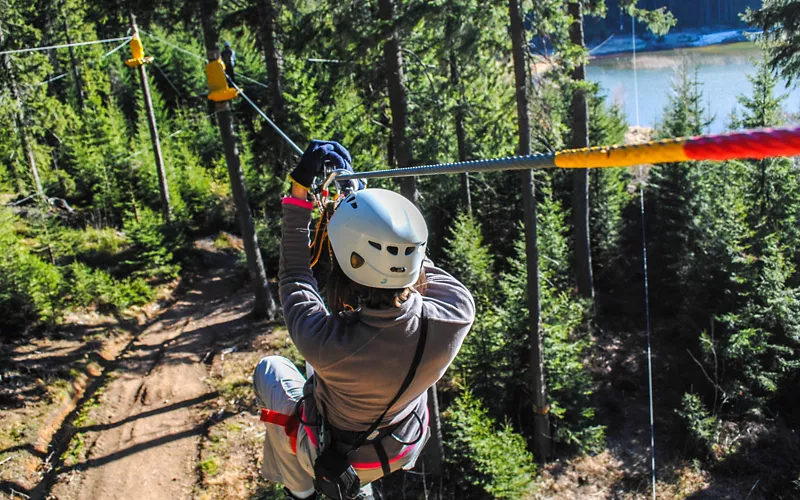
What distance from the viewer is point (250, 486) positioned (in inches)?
332

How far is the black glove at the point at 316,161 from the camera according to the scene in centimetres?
251

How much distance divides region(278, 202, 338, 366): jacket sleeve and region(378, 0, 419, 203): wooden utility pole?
264 inches

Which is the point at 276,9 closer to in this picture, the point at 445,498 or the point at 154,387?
the point at 154,387

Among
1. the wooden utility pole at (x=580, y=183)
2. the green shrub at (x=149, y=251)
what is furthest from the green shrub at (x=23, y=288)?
the wooden utility pole at (x=580, y=183)

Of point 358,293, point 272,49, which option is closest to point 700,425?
point 272,49

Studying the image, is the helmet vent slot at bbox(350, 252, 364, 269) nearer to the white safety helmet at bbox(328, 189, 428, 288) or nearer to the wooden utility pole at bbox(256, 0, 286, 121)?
the white safety helmet at bbox(328, 189, 428, 288)

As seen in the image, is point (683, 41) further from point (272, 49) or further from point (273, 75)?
point (272, 49)

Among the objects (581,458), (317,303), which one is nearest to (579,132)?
(581,458)

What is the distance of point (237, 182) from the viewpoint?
1285cm

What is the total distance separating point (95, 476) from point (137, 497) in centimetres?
86

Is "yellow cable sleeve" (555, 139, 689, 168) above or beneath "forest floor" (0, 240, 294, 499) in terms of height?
above

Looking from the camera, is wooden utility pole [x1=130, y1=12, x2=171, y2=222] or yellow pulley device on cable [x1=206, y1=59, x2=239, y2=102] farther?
wooden utility pole [x1=130, y1=12, x2=171, y2=222]

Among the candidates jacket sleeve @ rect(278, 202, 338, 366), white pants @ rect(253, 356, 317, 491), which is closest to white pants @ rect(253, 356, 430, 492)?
white pants @ rect(253, 356, 317, 491)

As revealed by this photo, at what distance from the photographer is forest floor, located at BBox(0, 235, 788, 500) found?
836cm
